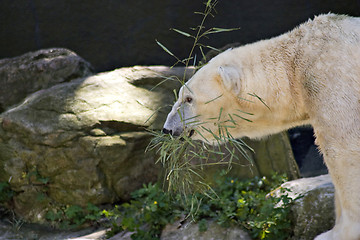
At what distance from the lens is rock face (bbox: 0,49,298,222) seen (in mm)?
4984

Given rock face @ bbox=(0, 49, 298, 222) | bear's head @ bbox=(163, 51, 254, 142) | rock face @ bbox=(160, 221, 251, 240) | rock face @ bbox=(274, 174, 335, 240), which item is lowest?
rock face @ bbox=(160, 221, 251, 240)

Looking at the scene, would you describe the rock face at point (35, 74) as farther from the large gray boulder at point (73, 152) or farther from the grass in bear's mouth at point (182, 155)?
the grass in bear's mouth at point (182, 155)

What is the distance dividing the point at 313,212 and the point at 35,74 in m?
3.98

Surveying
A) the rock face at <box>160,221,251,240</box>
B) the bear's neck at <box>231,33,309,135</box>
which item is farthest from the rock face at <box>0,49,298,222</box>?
the bear's neck at <box>231,33,309,135</box>

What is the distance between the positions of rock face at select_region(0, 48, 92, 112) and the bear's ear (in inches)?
131

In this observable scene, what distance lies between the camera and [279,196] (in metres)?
4.13

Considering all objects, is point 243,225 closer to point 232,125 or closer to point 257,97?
point 232,125

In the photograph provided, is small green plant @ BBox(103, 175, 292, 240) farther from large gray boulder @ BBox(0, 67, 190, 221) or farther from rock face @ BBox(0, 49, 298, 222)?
large gray boulder @ BBox(0, 67, 190, 221)

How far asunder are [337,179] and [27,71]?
4.49 meters

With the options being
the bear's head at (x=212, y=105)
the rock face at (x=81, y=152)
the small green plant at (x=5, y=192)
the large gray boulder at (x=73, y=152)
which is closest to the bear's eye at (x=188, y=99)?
the bear's head at (x=212, y=105)

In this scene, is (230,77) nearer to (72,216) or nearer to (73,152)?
(73,152)

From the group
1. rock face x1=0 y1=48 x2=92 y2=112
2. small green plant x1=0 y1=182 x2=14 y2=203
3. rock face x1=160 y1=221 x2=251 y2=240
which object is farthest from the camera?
rock face x1=0 y1=48 x2=92 y2=112

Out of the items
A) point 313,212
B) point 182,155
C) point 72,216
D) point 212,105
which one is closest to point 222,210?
point 182,155

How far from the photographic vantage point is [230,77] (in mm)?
3271
